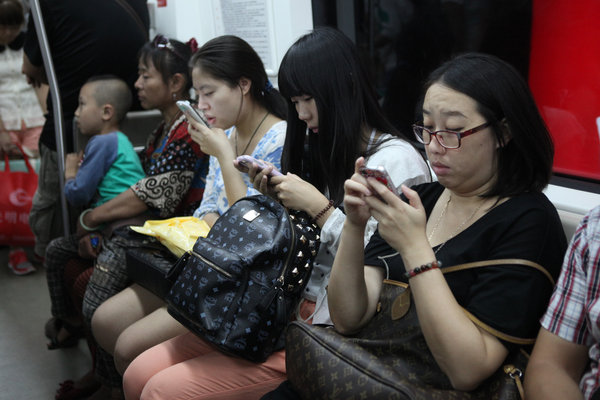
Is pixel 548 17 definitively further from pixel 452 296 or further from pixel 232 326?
pixel 232 326

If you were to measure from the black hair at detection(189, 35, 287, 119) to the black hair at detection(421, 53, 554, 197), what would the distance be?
3.80 ft

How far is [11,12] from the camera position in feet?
14.4

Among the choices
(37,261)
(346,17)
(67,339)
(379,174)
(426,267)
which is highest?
(346,17)

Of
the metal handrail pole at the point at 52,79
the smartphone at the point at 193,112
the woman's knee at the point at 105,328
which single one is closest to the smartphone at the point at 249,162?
the smartphone at the point at 193,112

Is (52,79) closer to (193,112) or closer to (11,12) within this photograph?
(193,112)

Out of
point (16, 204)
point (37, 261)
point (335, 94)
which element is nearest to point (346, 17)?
point (335, 94)

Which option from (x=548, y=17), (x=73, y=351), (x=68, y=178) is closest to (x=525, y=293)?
(x=548, y=17)

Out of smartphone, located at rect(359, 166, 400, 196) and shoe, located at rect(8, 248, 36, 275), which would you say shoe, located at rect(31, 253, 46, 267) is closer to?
shoe, located at rect(8, 248, 36, 275)

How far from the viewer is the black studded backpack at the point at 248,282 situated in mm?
1766

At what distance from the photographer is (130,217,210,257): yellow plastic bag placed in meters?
2.25

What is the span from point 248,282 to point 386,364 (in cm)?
53

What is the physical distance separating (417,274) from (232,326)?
2.09 ft

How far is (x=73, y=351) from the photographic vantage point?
3.49 meters

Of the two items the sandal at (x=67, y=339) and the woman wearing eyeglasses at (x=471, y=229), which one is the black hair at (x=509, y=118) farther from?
the sandal at (x=67, y=339)
